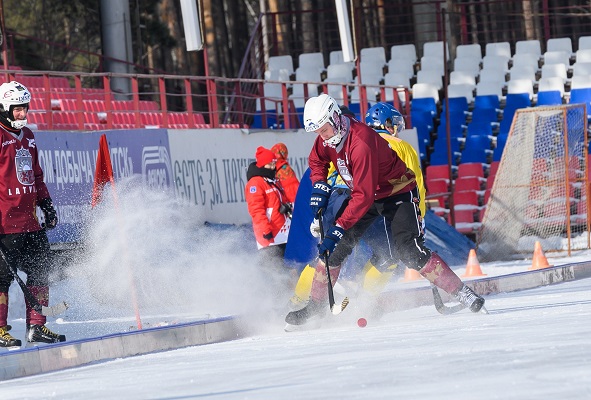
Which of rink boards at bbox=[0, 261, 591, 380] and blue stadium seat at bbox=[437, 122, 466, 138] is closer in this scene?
rink boards at bbox=[0, 261, 591, 380]

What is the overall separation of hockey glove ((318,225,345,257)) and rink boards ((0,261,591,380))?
3.61 feet

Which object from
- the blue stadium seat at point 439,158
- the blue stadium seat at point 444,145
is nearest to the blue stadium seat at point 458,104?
the blue stadium seat at point 444,145

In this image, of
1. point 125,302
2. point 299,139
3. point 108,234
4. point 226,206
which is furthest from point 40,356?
point 299,139

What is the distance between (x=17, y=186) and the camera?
9672 mm

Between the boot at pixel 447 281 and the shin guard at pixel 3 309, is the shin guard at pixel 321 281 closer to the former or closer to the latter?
the boot at pixel 447 281

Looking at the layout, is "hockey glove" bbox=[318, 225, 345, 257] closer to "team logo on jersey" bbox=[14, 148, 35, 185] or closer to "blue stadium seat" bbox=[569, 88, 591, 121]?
"team logo on jersey" bbox=[14, 148, 35, 185]

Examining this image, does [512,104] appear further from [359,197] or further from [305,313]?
[359,197]

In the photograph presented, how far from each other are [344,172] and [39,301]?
245 cm

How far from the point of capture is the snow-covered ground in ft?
19.7

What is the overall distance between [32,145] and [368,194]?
2.57 meters

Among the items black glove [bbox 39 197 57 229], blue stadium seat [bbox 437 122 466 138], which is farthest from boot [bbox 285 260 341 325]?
blue stadium seat [bbox 437 122 466 138]

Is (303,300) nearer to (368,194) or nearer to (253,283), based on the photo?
(368,194)

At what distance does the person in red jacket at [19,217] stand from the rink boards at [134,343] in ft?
2.41

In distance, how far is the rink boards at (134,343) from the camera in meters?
8.35
